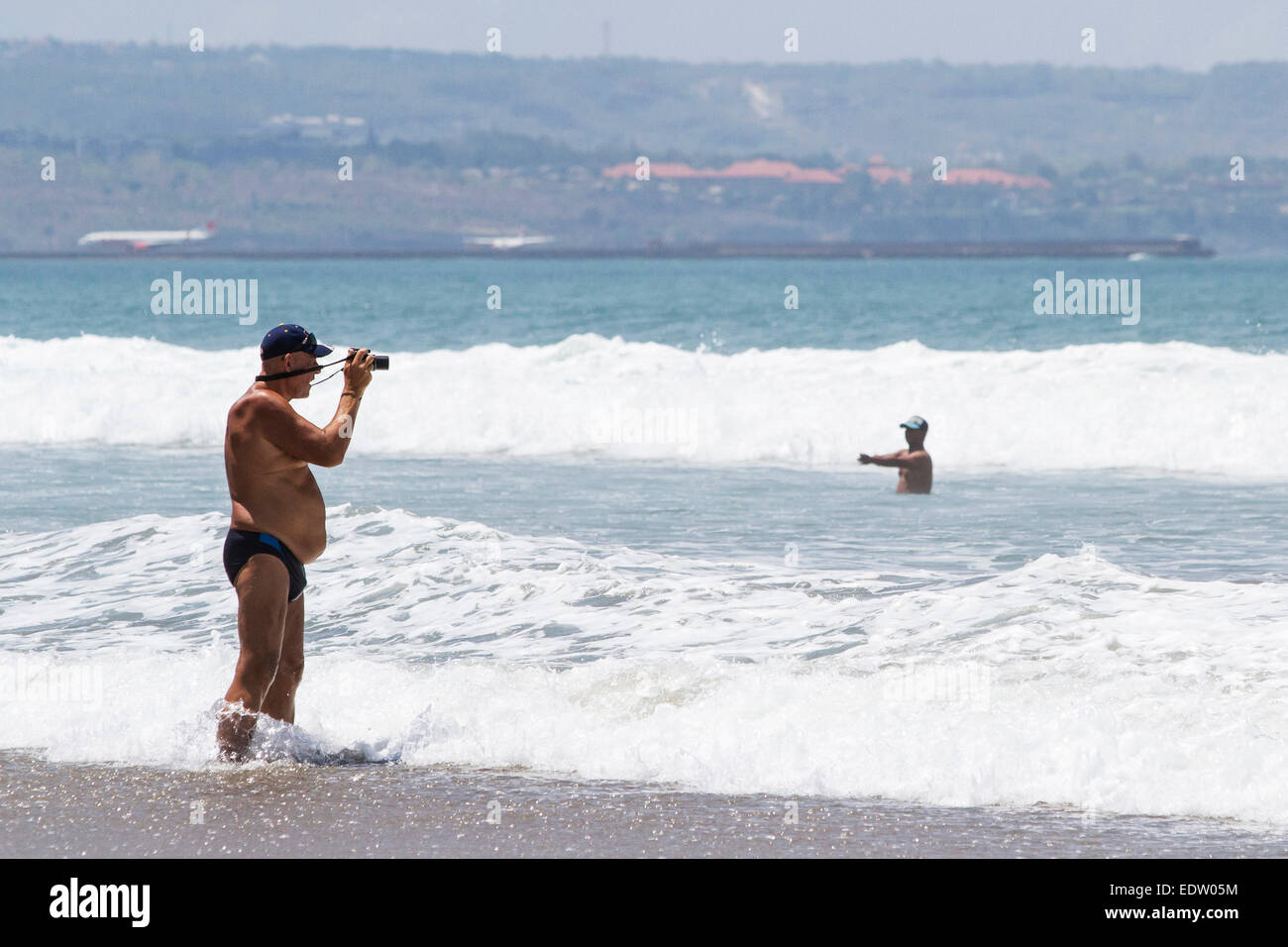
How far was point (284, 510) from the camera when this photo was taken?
20.1 ft

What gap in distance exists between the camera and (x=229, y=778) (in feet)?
19.9

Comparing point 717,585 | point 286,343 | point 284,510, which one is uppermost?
point 286,343

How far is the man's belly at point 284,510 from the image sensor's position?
6.11 meters

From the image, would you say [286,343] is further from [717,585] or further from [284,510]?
[717,585]

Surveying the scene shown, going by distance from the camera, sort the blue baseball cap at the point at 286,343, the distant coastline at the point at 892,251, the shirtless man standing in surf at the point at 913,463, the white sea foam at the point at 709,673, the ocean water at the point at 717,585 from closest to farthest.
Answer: the white sea foam at the point at 709,673 → the blue baseball cap at the point at 286,343 → the ocean water at the point at 717,585 → the shirtless man standing in surf at the point at 913,463 → the distant coastline at the point at 892,251

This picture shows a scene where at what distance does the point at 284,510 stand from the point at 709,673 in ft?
6.79

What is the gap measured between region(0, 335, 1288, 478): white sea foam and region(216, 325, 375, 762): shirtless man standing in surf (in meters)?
13.3

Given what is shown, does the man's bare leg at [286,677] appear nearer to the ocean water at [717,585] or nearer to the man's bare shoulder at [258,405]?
the ocean water at [717,585]

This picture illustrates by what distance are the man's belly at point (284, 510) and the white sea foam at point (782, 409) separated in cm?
1331

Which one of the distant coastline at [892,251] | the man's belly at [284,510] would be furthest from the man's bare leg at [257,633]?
the distant coastline at [892,251]

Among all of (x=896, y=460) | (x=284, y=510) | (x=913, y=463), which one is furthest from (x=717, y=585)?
(x=913, y=463)
